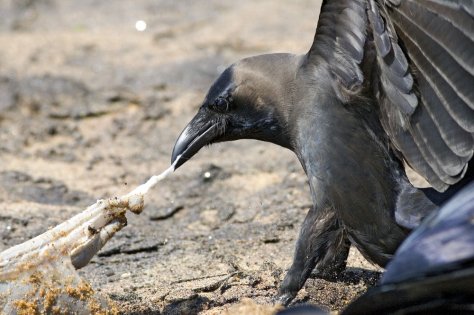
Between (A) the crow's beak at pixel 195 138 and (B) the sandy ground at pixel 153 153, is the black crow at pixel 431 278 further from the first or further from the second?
(A) the crow's beak at pixel 195 138

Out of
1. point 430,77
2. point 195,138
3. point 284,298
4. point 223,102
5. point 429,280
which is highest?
point 430,77

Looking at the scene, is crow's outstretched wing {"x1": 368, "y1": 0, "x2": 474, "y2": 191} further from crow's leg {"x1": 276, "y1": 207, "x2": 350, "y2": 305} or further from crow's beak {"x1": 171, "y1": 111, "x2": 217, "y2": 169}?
crow's beak {"x1": 171, "y1": 111, "x2": 217, "y2": 169}

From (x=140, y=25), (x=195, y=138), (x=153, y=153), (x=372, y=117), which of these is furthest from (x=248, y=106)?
(x=140, y=25)

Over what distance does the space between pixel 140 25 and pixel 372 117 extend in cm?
529

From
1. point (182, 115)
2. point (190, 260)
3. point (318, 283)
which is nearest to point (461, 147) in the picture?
point (318, 283)

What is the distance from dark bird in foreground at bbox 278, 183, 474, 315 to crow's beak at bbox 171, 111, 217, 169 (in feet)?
4.97

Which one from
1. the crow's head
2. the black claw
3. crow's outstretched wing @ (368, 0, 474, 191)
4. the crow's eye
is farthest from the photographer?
the crow's eye

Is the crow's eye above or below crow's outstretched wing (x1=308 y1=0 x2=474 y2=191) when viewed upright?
below

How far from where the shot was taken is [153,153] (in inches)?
274

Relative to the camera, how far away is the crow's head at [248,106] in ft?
15.1

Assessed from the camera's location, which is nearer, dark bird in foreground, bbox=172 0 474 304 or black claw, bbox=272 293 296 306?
dark bird in foreground, bbox=172 0 474 304

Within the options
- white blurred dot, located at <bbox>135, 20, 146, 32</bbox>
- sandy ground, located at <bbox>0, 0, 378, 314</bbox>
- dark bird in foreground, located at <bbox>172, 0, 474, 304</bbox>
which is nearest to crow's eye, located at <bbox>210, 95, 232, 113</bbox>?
dark bird in foreground, located at <bbox>172, 0, 474, 304</bbox>

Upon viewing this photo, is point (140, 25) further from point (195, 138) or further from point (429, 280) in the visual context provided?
point (429, 280)

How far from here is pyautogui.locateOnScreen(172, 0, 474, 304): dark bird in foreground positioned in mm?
4113
